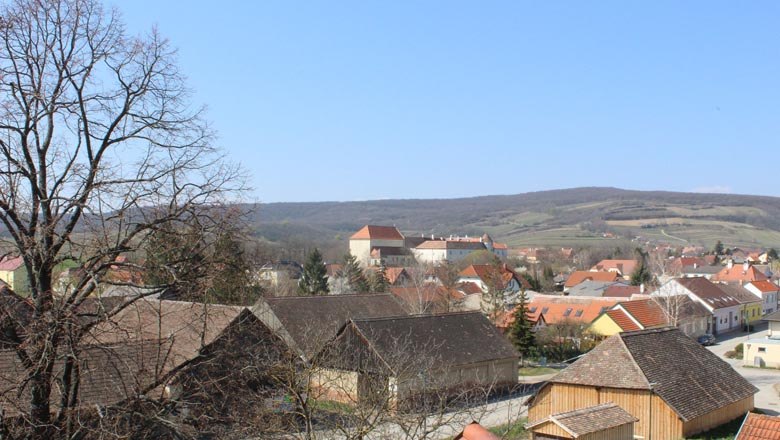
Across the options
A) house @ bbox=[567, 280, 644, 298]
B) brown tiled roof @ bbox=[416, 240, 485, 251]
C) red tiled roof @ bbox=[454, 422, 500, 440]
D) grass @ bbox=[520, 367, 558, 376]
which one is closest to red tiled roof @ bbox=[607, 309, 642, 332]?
grass @ bbox=[520, 367, 558, 376]

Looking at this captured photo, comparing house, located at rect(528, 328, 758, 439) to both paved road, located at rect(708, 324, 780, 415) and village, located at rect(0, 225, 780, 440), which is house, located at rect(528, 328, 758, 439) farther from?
paved road, located at rect(708, 324, 780, 415)

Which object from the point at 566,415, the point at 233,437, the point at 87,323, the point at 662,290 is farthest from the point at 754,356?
the point at 87,323

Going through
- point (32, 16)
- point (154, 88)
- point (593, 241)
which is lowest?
point (593, 241)

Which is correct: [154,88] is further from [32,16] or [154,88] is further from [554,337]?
[554,337]

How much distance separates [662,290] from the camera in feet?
186

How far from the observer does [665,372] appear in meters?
24.8

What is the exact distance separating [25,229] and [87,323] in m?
1.50

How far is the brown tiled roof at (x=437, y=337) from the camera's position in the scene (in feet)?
97.6

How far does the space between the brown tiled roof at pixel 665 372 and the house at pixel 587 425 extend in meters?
2.76

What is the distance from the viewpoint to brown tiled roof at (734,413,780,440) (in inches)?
581

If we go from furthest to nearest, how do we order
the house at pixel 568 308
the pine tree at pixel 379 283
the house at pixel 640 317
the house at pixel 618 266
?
the house at pixel 618 266 < the pine tree at pixel 379 283 < the house at pixel 568 308 < the house at pixel 640 317

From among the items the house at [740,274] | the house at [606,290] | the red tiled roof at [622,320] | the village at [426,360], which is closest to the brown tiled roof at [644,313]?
the village at [426,360]

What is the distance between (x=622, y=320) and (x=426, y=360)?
2221cm

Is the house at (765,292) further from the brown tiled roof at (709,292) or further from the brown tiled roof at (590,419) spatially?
the brown tiled roof at (590,419)
